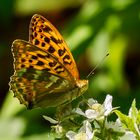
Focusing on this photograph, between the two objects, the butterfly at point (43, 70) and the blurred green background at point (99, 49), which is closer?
the butterfly at point (43, 70)

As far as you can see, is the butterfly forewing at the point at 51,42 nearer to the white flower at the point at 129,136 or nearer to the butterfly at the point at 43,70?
the butterfly at the point at 43,70

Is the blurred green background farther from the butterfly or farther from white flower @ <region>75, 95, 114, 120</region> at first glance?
white flower @ <region>75, 95, 114, 120</region>

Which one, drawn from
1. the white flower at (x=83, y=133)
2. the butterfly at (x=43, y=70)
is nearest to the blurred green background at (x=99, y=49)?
the butterfly at (x=43, y=70)

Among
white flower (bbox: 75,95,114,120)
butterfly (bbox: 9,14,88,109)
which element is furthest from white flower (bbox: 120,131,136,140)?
butterfly (bbox: 9,14,88,109)

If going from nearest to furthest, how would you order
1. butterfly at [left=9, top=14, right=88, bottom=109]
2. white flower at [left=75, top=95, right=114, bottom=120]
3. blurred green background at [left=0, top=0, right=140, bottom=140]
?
white flower at [left=75, top=95, right=114, bottom=120]
butterfly at [left=9, top=14, right=88, bottom=109]
blurred green background at [left=0, top=0, right=140, bottom=140]

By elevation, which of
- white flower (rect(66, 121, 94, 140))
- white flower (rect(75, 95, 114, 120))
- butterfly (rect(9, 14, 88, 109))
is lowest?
white flower (rect(66, 121, 94, 140))

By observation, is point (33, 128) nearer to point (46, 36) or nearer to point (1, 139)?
point (1, 139)
